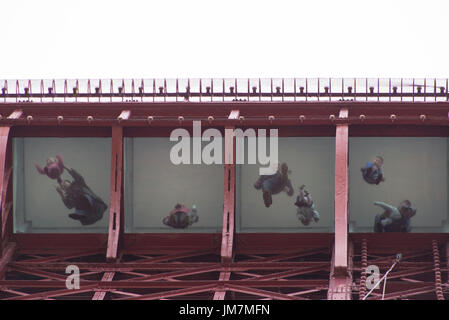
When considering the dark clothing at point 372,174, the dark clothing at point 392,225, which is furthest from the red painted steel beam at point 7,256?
the dark clothing at point 392,225

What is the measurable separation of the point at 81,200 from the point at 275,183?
19.4ft

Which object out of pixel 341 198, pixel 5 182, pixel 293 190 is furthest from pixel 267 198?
pixel 5 182

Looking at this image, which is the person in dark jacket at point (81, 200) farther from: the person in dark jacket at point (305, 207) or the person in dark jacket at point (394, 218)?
the person in dark jacket at point (394, 218)

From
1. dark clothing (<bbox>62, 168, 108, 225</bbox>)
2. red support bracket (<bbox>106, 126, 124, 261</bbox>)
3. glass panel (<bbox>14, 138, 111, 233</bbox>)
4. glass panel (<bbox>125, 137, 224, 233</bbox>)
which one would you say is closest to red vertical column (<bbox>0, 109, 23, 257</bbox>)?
glass panel (<bbox>14, 138, 111, 233</bbox>)

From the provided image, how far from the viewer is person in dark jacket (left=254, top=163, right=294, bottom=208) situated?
36.7 meters

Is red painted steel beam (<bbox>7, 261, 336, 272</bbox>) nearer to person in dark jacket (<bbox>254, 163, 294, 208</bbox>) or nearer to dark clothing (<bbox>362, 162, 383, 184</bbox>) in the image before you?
person in dark jacket (<bbox>254, 163, 294, 208</bbox>)

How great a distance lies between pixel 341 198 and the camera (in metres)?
33.8

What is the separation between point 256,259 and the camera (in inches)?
1403
